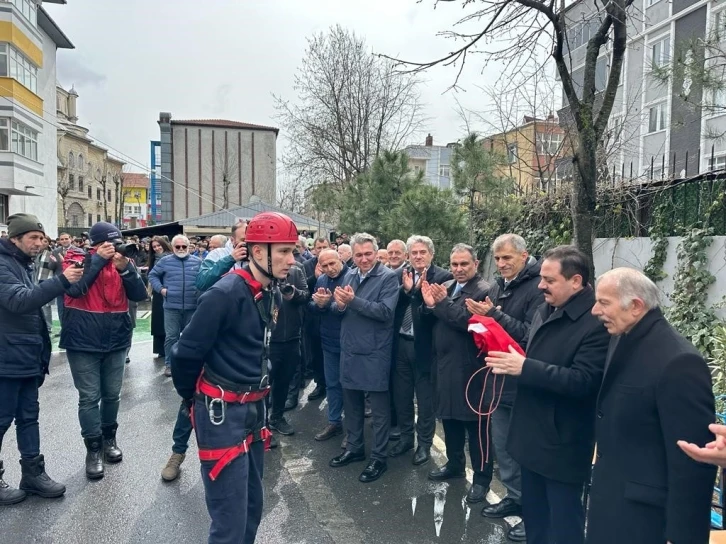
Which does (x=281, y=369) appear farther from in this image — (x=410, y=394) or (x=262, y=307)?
(x=262, y=307)

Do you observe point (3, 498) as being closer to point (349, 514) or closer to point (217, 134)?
point (349, 514)

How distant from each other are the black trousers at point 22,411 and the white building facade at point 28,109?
2460cm

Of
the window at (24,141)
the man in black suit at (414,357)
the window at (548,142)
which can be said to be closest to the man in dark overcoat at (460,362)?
the man in black suit at (414,357)

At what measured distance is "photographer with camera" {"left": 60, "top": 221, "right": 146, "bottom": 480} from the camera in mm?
4453

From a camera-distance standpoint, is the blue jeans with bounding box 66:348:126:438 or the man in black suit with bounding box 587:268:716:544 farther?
the blue jeans with bounding box 66:348:126:438

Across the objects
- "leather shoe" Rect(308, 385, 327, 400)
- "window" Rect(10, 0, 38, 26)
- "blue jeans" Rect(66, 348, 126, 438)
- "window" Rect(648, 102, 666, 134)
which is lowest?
"leather shoe" Rect(308, 385, 327, 400)

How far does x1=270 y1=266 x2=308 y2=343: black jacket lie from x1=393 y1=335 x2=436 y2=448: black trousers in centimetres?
121

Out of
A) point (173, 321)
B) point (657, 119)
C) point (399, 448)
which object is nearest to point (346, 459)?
point (399, 448)

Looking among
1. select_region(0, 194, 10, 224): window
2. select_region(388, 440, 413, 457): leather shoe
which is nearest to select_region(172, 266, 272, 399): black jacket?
select_region(388, 440, 413, 457): leather shoe

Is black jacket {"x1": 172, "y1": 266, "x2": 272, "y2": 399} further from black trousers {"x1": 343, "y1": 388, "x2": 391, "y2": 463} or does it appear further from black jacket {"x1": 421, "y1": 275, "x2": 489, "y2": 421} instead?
black trousers {"x1": 343, "y1": 388, "x2": 391, "y2": 463}

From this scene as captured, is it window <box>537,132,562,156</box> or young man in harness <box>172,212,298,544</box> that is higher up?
window <box>537,132,562,156</box>

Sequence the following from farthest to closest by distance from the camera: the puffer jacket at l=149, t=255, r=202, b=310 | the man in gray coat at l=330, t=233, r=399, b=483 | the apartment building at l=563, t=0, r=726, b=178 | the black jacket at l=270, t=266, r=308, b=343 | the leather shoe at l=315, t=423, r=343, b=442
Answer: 1. the apartment building at l=563, t=0, r=726, b=178
2. the puffer jacket at l=149, t=255, r=202, b=310
3. the black jacket at l=270, t=266, r=308, b=343
4. the leather shoe at l=315, t=423, r=343, b=442
5. the man in gray coat at l=330, t=233, r=399, b=483

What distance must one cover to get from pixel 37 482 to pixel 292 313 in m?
2.69

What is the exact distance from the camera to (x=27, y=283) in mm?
4191
